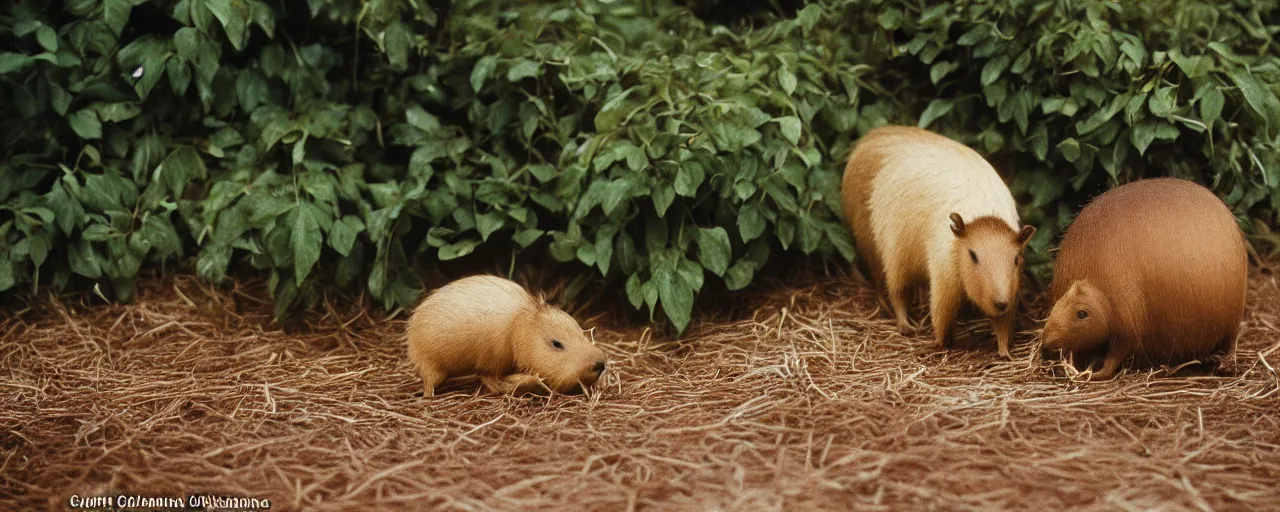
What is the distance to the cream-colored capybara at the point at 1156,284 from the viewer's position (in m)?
3.68

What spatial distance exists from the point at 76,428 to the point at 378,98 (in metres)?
2.24

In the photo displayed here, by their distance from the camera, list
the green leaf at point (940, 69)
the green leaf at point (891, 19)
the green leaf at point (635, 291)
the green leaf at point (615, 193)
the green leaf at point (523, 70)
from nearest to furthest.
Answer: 1. the green leaf at point (615, 193)
2. the green leaf at point (635, 291)
3. the green leaf at point (523, 70)
4. the green leaf at point (940, 69)
5. the green leaf at point (891, 19)

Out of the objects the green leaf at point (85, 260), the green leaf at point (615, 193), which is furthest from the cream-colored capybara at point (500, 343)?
the green leaf at point (85, 260)

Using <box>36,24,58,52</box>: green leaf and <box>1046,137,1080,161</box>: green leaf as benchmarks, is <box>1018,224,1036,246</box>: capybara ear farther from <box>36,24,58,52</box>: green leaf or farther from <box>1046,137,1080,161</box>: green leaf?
<box>36,24,58,52</box>: green leaf

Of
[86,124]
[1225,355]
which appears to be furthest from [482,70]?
[1225,355]

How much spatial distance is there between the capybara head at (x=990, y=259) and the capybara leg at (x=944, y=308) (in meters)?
0.12

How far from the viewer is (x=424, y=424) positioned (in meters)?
3.55

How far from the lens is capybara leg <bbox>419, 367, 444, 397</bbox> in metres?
3.86

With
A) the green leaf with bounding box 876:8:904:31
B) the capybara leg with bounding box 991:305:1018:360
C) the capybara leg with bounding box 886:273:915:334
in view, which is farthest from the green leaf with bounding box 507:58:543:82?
the capybara leg with bounding box 991:305:1018:360

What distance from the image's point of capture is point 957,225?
154 inches

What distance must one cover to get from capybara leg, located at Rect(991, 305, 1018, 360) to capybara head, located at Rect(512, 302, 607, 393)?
164 cm

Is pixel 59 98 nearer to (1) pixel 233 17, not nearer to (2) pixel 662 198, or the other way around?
(1) pixel 233 17

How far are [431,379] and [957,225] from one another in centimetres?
210

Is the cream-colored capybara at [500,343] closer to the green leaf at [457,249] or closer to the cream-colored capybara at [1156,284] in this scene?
the green leaf at [457,249]
